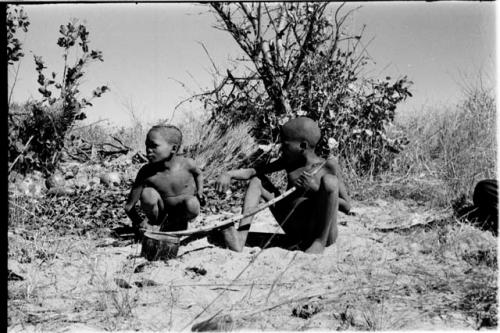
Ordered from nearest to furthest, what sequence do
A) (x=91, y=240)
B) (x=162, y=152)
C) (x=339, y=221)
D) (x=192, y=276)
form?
(x=192, y=276)
(x=162, y=152)
(x=91, y=240)
(x=339, y=221)

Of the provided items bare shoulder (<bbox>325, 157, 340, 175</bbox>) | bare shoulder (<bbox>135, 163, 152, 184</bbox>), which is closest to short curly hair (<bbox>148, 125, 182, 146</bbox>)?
bare shoulder (<bbox>135, 163, 152, 184</bbox>)

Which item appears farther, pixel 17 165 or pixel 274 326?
pixel 17 165

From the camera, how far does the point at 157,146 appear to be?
372cm

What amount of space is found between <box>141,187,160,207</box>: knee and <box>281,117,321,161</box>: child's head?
3.42 feet

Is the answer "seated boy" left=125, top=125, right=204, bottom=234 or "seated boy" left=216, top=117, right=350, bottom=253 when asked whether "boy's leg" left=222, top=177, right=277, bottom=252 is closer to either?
"seated boy" left=216, top=117, right=350, bottom=253

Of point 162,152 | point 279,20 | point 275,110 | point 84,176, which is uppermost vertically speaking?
point 279,20

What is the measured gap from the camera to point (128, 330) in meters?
2.50

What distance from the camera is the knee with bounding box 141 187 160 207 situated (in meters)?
3.82

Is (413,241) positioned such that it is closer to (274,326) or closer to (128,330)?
(274,326)

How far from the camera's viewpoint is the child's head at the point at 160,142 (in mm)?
3719

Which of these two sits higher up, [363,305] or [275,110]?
[275,110]

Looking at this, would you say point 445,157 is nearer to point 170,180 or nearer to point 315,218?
point 315,218

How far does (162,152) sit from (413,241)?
78.0 inches

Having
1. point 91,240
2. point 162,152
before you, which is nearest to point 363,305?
point 162,152
